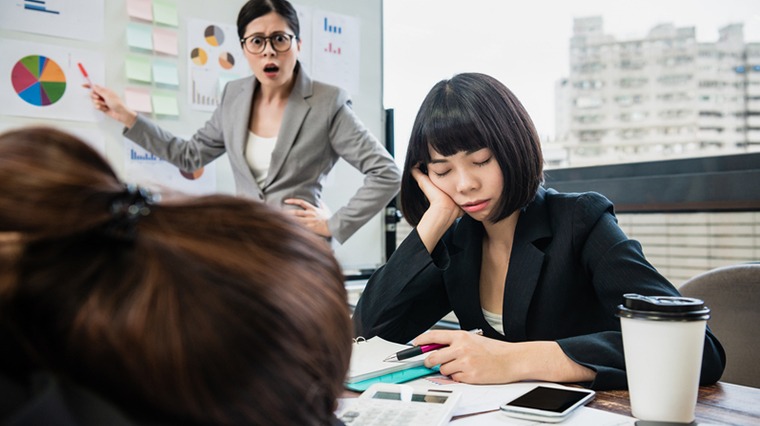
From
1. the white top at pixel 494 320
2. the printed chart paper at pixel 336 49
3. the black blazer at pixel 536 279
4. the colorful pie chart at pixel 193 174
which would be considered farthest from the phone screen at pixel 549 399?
the printed chart paper at pixel 336 49

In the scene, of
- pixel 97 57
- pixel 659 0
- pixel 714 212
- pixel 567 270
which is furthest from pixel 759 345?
pixel 97 57

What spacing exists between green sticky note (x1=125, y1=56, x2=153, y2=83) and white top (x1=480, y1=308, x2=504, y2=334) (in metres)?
1.58

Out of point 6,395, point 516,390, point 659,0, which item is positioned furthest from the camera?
point 659,0

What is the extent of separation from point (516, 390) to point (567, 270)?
0.45 m

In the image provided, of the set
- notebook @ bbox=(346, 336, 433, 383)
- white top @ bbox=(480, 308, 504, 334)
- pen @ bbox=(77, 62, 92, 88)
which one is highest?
pen @ bbox=(77, 62, 92, 88)

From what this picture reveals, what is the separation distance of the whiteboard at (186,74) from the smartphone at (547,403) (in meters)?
1.53

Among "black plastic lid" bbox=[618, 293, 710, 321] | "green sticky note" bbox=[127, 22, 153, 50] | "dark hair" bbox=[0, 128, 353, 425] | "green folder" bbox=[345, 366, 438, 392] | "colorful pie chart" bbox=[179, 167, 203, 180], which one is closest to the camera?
"dark hair" bbox=[0, 128, 353, 425]

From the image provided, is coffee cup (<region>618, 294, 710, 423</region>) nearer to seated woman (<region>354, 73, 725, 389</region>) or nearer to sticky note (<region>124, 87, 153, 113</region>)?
seated woman (<region>354, 73, 725, 389</region>)

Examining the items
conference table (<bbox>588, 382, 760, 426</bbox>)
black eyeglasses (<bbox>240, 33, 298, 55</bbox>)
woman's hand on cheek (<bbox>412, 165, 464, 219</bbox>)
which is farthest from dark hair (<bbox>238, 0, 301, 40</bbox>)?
conference table (<bbox>588, 382, 760, 426</bbox>)

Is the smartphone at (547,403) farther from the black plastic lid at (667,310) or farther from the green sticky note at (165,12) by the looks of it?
the green sticky note at (165,12)

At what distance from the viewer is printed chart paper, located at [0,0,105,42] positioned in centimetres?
203

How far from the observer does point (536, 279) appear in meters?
1.29

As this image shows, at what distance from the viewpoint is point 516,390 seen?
917mm

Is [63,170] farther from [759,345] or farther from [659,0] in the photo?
[659,0]
